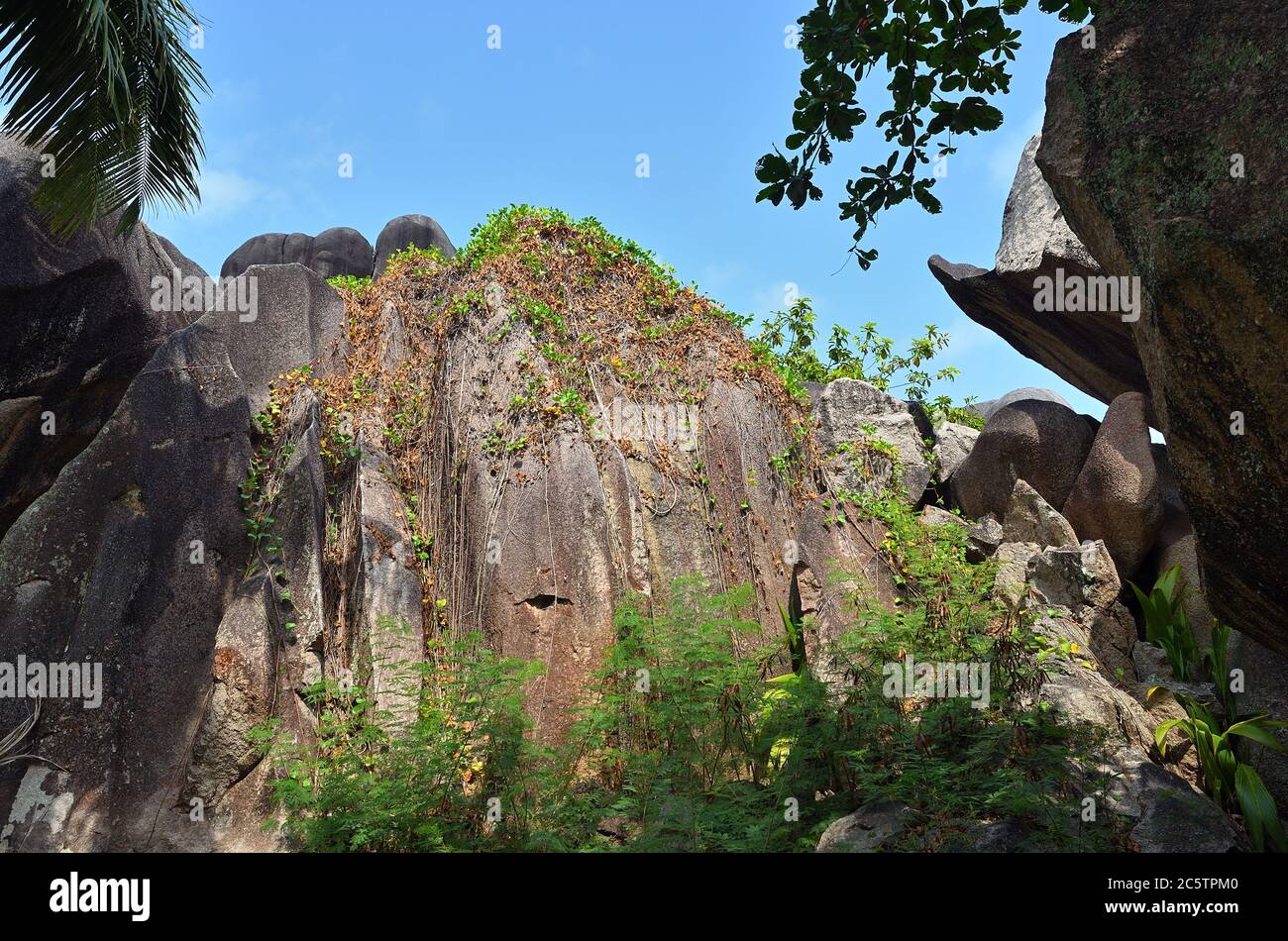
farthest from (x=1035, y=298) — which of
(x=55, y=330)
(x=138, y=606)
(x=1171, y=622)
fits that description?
(x=55, y=330)

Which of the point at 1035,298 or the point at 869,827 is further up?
the point at 1035,298

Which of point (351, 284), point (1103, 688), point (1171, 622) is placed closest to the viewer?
point (1103, 688)

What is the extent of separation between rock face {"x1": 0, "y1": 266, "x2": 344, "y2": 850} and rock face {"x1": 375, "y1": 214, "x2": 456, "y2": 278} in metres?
15.0

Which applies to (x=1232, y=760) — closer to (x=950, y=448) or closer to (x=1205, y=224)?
(x=1205, y=224)

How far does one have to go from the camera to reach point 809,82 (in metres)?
5.09

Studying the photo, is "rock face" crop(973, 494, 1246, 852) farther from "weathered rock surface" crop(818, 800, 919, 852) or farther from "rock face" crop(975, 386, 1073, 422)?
"rock face" crop(975, 386, 1073, 422)

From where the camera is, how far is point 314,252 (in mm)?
25531

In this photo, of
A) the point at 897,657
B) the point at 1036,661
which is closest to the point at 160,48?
the point at 897,657

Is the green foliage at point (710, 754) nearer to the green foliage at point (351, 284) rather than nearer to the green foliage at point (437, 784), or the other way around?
the green foliage at point (437, 784)

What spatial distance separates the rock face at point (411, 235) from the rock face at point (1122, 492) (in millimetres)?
17642

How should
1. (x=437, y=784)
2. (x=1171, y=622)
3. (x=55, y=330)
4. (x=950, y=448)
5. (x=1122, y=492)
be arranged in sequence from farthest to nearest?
(x=950, y=448) < (x=1122, y=492) < (x=1171, y=622) < (x=55, y=330) < (x=437, y=784)

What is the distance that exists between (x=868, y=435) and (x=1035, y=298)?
301cm

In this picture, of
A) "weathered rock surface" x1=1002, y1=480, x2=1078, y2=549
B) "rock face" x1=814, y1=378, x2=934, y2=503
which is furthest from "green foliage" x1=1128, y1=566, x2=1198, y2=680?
"rock face" x1=814, y1=378, x2=934, y2=503

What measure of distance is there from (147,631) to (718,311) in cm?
840
